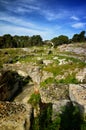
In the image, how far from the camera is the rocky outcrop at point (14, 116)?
1246 cm

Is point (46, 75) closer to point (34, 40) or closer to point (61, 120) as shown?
point (61, 120)

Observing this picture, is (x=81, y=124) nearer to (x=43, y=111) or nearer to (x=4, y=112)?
(x=43, y=111)

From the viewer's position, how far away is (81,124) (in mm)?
→ 16156

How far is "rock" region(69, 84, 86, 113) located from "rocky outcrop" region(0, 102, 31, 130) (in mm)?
5157

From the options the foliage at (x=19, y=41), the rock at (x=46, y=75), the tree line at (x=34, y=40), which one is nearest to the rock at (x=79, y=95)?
the rock at (x=46, y=75)

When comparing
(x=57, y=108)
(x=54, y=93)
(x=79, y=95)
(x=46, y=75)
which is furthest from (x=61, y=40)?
(x=57, y=108)

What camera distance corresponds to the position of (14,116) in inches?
524

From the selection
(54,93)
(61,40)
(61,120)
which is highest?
(61,40)

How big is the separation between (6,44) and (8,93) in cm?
6909

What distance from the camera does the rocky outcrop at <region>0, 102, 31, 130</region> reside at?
40.9ft

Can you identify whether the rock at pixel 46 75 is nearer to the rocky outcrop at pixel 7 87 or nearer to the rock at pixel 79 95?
the rocky outcrop at pixel 7 87

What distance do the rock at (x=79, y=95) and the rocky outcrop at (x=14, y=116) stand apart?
16.9ft

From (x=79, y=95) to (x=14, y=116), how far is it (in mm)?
7678

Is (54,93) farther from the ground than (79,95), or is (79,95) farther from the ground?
(79,95)
